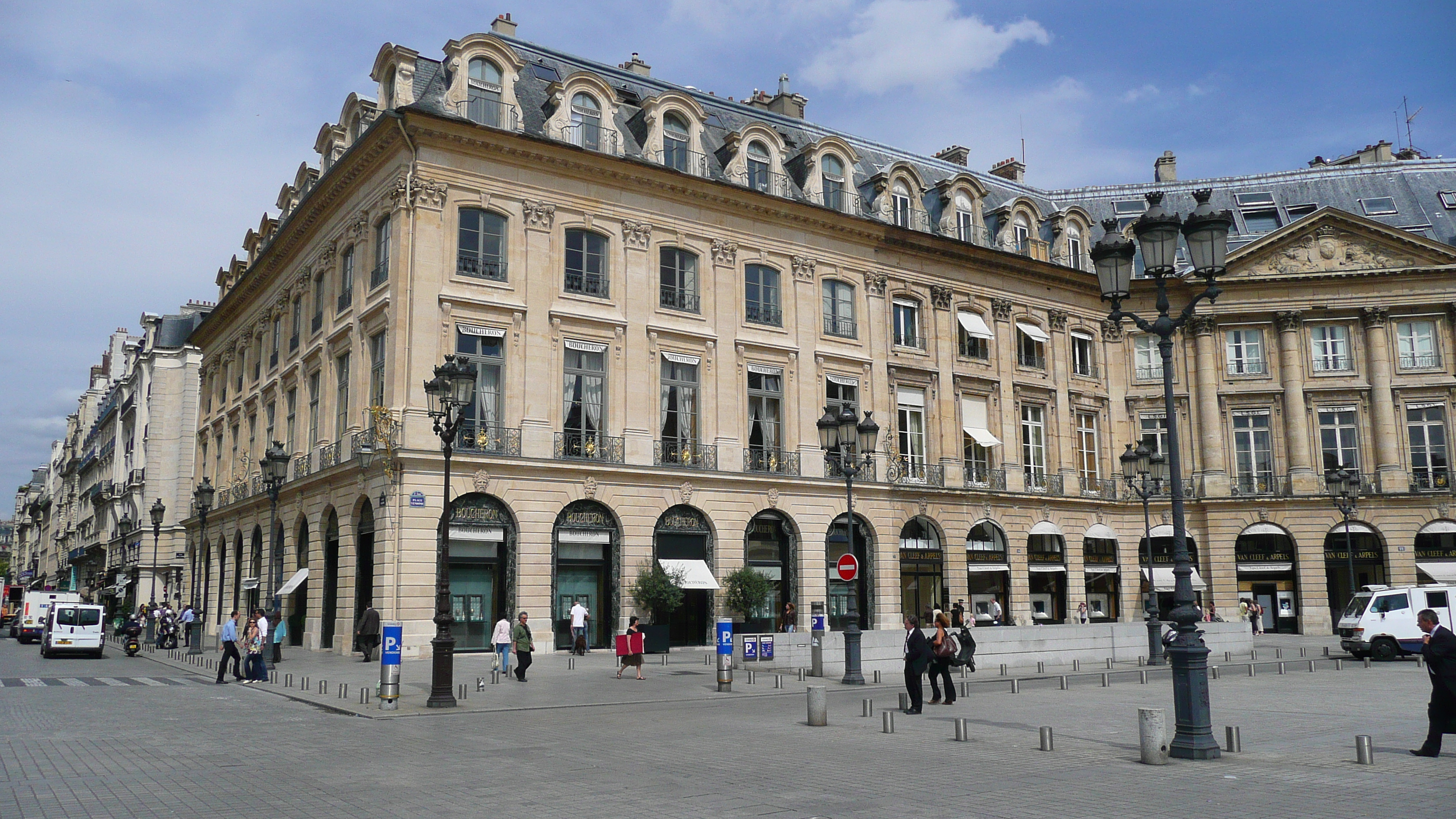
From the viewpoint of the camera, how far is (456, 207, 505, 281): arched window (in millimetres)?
31938

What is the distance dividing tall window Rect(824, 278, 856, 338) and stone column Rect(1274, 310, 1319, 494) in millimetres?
19348

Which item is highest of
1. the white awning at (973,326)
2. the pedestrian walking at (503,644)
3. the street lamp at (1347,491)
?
the white awning at (973,326)

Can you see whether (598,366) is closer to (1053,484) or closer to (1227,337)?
(1053,484)

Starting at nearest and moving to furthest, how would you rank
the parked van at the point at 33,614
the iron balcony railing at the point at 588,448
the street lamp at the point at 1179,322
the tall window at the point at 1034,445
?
the street lamp at the point at 1179,322
the iron balcony railing at the point at 588,448
the tall window at the point at 1034,445
the parked van at the point at 33,614

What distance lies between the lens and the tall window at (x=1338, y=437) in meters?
46.0

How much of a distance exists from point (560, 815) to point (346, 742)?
605 centimetres

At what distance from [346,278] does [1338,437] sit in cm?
3834

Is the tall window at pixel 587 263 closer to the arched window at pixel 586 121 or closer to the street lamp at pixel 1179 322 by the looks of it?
the arched window at pixel 586 121

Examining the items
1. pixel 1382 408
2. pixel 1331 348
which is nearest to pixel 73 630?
pixel 1331 348

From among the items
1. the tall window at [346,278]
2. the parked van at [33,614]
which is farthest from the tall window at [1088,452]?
the parked van at [33,614]

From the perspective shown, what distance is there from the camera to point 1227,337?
156 feet

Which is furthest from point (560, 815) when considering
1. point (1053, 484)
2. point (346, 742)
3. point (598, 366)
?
point (1053, 484)

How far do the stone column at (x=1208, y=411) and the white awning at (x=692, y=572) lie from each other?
23.1 m

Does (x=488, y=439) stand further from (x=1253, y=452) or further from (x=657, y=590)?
(x=1253, y=452)
